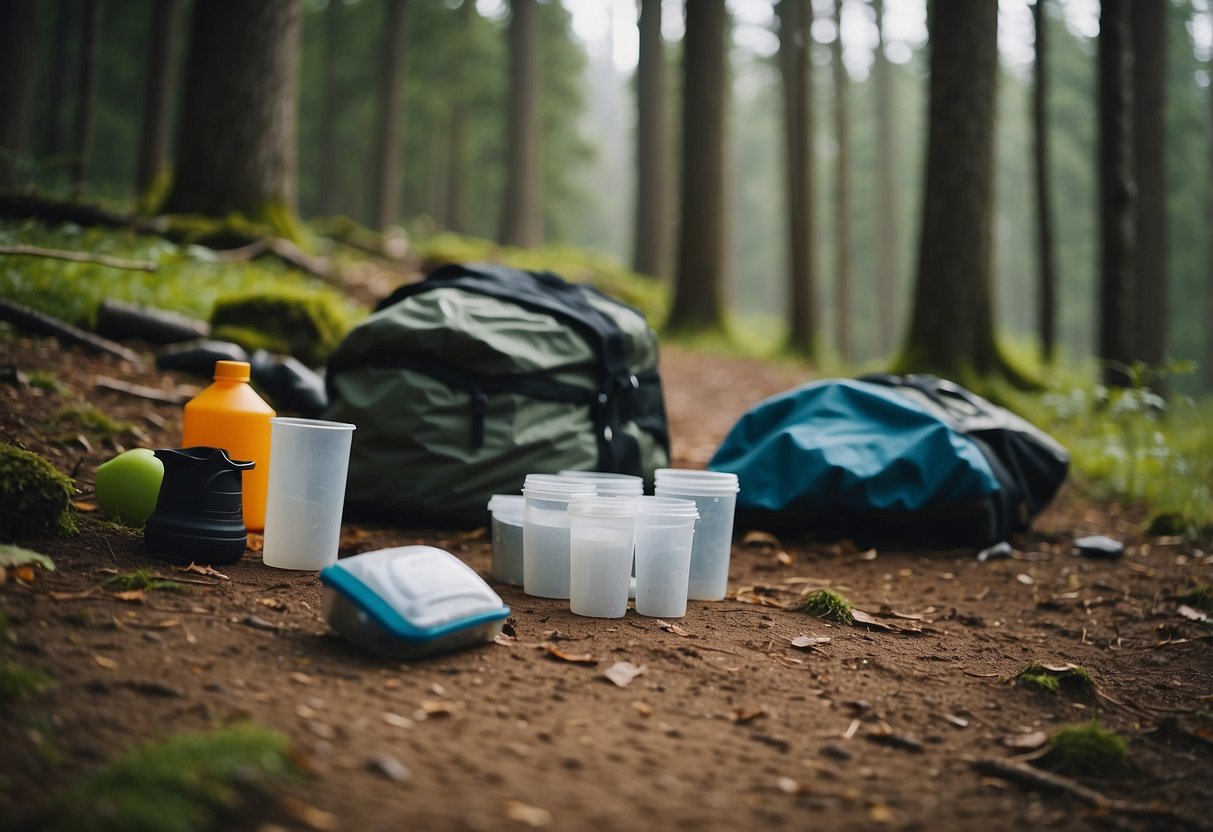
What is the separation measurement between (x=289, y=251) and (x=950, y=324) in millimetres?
5944

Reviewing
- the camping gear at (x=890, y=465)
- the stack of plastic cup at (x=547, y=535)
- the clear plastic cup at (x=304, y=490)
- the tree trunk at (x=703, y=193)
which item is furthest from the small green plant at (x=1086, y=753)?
the tree trunk at (x=703, y=193)

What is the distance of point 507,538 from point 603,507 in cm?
65

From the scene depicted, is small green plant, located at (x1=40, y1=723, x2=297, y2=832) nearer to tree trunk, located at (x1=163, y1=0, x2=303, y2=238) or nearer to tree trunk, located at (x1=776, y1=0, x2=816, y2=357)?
tree trunk, located at (x1=163, y1=0, x2=303, y2=238)

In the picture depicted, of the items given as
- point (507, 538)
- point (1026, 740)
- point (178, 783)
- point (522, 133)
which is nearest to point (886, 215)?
point (522, 133)

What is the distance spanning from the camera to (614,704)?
2.47 metres

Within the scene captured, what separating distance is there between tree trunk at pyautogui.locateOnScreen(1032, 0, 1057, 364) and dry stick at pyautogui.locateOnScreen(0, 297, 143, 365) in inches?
372

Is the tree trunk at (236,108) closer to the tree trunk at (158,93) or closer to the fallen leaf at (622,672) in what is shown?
the fallen leaf at (622,672)

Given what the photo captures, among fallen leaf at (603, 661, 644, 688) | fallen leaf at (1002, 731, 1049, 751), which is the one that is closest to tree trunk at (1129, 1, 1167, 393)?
fallen leaf at (1002, 731, 1049, 751)

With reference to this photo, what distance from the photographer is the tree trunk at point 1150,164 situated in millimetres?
12367

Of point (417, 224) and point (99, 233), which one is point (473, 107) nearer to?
point (417, 224)

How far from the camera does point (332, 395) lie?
14.6 ft

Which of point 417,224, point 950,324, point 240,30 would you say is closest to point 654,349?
point 950,324

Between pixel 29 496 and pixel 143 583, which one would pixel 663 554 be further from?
pixel 29 496

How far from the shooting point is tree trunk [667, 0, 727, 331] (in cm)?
1280
